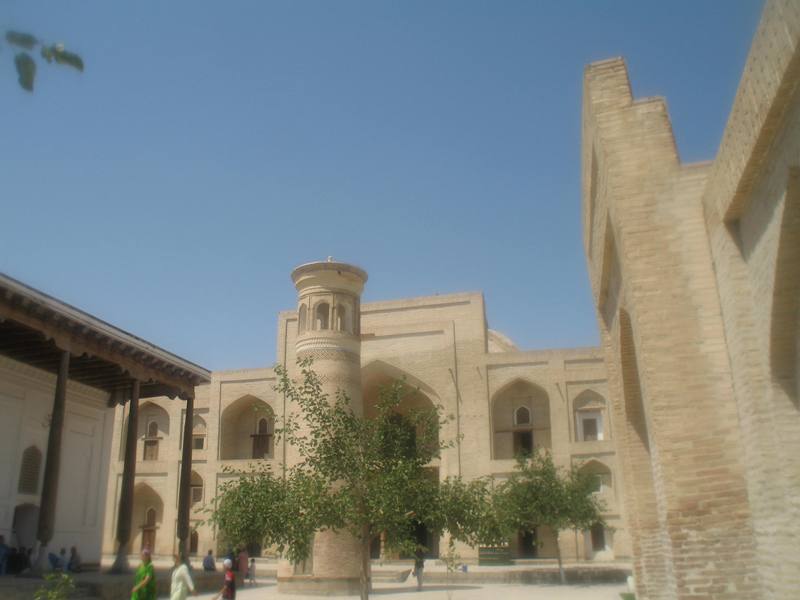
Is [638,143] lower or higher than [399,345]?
lower

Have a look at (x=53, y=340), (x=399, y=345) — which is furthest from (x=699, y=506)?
(x=399, y=345)

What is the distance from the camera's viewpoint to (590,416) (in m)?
27.5

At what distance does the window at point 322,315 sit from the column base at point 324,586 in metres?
6.01

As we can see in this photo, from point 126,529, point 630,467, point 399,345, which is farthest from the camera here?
point 399,345

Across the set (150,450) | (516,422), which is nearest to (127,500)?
(516,422)

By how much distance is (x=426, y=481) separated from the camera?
1180 cm

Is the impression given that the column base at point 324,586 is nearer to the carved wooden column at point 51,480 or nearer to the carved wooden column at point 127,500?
the carved wooden column at point 127,500

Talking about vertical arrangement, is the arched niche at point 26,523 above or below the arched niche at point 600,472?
below

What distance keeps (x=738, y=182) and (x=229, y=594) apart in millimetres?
10607

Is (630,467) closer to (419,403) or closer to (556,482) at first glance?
(556,482)


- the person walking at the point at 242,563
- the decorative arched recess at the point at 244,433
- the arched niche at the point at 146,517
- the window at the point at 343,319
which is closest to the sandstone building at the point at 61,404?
the person walking at the point at 242,563

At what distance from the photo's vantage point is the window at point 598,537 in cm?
2586

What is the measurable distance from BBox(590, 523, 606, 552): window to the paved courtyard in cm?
687

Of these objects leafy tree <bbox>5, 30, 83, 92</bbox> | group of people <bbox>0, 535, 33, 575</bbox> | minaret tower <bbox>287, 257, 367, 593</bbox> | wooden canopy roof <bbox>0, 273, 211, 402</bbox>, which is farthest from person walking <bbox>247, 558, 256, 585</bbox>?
leafy tree <bbox>5, 30, 83, 92</bbox>
